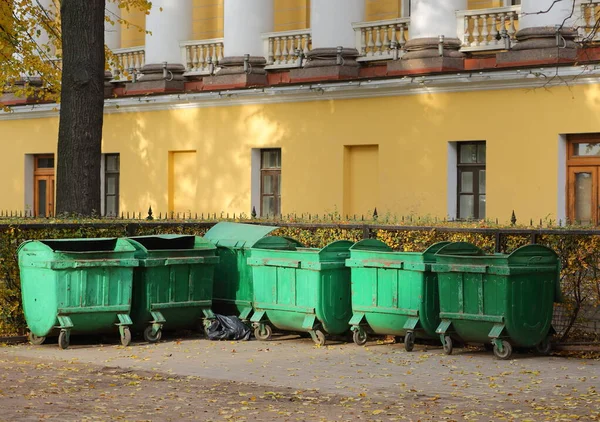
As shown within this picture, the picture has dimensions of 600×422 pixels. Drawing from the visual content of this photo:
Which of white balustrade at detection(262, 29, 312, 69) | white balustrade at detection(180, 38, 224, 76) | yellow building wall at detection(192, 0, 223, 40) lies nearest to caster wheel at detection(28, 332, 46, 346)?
white balustrade at detection(262, 29, 312, 69)

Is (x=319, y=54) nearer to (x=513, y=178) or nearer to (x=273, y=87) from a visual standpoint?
(x=273, y=87)

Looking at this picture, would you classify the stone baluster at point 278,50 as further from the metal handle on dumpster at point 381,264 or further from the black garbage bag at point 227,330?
the metal handle on dumpster at point 381,264

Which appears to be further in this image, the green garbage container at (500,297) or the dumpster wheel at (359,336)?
the dumpster wheel at (359,336)

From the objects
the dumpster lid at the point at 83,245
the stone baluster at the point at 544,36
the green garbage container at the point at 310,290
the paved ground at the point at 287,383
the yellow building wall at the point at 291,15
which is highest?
the yellow building wall at the point at 291,15

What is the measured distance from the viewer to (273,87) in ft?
101

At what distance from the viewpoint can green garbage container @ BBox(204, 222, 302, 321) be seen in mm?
17750

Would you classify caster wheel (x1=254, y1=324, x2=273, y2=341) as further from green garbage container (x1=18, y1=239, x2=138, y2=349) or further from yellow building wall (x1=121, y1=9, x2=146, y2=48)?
yellow building wall (x1=121, y1=9, x2=146, y2=48)

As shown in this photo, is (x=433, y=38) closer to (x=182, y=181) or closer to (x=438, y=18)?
(x=438, y=18)

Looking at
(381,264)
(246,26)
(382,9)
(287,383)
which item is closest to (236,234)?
(381,264)

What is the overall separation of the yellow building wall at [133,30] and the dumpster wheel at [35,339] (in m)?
21.9

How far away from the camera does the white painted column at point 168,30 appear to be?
111 feet

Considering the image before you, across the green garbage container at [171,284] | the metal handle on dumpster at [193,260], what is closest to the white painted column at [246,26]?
the green garbage container at [171,284]

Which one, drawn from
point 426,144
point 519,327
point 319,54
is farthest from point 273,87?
point 519,327

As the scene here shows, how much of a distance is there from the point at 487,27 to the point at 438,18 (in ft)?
3.44
